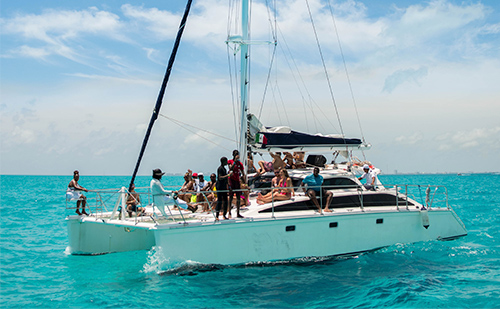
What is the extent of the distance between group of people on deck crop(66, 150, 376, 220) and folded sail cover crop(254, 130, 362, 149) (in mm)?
526

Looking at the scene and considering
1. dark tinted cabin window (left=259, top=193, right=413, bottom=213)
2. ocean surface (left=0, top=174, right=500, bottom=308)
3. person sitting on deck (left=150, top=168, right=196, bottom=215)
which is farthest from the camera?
dark tinted cabin window (left=259, top=193, right=413, bottom=213)

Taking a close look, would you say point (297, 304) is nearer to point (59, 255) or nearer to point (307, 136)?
point (307, 136)

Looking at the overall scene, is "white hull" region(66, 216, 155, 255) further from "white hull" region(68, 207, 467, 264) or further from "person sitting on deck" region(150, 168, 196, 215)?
"person sitting on deck" region(150, 168, 196, 215)

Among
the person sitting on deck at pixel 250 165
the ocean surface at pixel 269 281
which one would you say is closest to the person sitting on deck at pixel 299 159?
the person sitting on deck at pixel 250 165

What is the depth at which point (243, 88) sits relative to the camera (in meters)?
12.7

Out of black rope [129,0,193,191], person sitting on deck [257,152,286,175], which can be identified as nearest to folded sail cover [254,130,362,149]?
person sitting on deck [257,152,286,175]

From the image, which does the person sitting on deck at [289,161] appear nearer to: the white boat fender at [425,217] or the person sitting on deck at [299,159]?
the person sitting on deck at [299,159]

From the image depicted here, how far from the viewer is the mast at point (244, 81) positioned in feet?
41.0

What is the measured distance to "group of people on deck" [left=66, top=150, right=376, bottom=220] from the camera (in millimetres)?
9625

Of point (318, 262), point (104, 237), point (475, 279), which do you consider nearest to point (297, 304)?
point (318, 262)

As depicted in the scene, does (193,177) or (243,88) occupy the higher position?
(243,88)

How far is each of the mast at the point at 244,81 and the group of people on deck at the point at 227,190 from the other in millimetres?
806

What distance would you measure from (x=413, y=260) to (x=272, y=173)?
4.61 metres

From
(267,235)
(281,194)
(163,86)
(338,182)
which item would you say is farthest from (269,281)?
(163,86)
